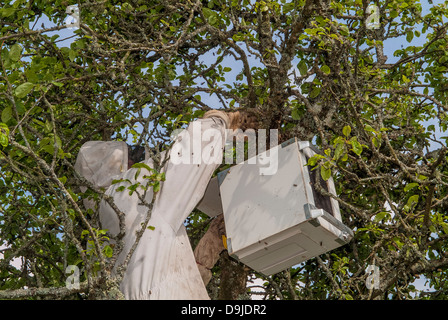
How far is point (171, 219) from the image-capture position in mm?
5156

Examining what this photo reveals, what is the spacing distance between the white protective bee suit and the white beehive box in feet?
0.93

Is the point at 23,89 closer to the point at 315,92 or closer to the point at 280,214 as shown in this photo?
the point at 280,214

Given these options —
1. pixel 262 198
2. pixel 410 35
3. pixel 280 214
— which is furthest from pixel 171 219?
pixel 410 35

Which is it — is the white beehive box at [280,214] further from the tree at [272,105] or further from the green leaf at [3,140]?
the green leaf at [3,140]

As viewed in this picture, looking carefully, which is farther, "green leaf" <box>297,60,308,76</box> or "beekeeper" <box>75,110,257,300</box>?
"green leaf" <box>297,60,308,76</box>

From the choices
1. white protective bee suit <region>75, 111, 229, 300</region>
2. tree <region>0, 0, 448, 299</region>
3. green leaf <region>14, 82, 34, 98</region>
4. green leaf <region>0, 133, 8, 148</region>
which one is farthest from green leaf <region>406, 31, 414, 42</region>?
green leaf <region>0, 133, 8, 148</region>

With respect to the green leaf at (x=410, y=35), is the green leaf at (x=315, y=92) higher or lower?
lower

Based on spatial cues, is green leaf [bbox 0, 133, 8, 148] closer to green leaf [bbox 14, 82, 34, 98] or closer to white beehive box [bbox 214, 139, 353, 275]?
green leaf [bbox 14, 82, 34, 98]

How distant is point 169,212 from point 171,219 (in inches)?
2.1

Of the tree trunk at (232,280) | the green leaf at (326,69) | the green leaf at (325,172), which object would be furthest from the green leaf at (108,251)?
the green leaf at (326,69)

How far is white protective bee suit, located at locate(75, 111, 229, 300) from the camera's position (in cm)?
488

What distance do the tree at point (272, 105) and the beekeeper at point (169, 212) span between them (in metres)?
0.22

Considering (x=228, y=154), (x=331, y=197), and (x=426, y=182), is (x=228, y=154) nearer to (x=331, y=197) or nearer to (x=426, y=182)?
(x=331, y=197)

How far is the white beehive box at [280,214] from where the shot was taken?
16.4 ft
